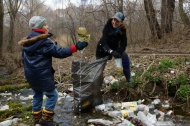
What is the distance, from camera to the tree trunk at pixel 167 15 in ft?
35.5

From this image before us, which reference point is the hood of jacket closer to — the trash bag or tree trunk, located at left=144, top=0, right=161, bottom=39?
the trash bag

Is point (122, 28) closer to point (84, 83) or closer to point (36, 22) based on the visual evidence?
point (84, 83)

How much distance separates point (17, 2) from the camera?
17.1 metres

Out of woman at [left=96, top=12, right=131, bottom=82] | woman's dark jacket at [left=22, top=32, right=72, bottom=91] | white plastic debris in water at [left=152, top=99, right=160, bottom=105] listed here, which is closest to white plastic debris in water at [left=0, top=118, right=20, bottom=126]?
woman's dark jacket at [left=22, top=32, right=72, bottom=91]

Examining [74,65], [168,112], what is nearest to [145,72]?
[168,112]

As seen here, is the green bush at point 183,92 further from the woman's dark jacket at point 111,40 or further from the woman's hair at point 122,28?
the woman's hair at point 122,28

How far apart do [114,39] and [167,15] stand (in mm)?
7220

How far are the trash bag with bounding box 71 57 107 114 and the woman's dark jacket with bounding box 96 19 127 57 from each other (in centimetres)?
42

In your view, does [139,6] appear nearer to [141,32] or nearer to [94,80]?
[141,32]

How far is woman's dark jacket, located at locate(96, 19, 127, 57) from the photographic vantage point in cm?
454

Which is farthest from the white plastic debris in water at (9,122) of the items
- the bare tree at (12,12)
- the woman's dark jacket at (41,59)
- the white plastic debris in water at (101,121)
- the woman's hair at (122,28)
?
the bare tree at (12,12)

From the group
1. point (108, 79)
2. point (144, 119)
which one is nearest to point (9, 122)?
point (144, 119)

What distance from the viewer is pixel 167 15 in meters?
10.9

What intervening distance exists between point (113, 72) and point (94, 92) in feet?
6.88
